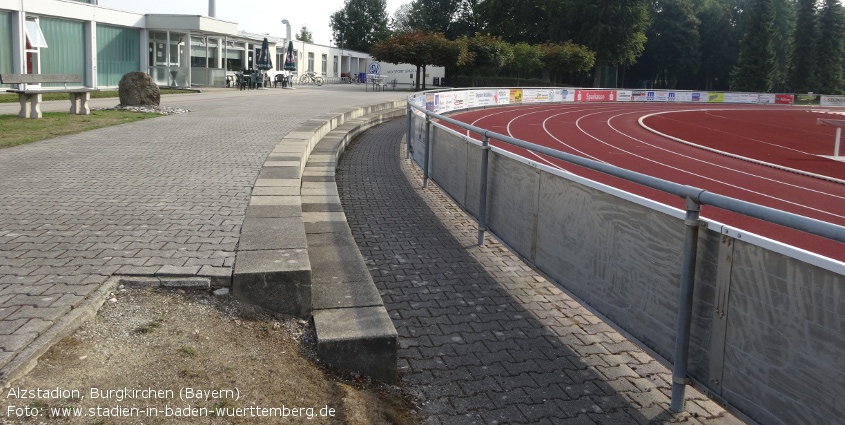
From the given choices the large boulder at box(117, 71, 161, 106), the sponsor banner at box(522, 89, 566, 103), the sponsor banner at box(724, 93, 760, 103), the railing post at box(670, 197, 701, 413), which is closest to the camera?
the railing post at box(670, 197, 701, 413)

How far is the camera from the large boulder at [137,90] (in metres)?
22.6

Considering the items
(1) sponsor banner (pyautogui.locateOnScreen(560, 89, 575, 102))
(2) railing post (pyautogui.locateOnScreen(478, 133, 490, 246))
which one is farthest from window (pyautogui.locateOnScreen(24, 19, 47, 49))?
(1) sponsor banner (pyautogui.locateOnScreen(560, 89, 575, 102))

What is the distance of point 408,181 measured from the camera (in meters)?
13.3

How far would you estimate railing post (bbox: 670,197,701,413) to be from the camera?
13.4 feet

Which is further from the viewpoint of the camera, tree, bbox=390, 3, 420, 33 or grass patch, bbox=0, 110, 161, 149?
tree, bbox=390, 3, 420, 33

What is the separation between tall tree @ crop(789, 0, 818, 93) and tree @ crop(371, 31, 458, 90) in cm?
5010

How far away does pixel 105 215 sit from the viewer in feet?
24.0

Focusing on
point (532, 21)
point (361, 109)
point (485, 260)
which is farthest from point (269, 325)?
point (532, 21)

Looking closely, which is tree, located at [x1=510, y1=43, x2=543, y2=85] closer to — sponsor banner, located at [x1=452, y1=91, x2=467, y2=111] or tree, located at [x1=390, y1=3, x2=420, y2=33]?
sponsor banner, located at [x1=452, y1=91, x2=467, y2=111]

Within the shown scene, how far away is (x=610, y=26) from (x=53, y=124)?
223 ft

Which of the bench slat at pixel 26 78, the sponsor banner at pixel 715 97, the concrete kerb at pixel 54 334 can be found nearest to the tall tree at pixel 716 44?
the sponsor banner at pixel 715 97

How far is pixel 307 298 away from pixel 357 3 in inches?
5090

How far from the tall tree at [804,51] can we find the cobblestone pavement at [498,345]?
283 feet

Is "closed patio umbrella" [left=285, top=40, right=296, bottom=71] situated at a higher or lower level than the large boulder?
higher
